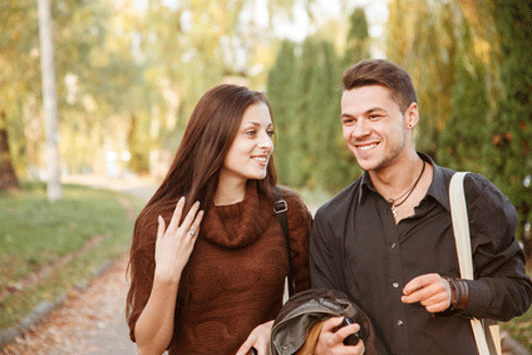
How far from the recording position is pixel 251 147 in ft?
9.00

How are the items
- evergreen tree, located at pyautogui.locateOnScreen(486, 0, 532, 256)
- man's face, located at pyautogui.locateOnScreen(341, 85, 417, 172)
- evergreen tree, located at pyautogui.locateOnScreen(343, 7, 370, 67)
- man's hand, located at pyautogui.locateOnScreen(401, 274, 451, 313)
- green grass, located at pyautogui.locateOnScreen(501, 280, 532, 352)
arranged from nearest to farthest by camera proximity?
man's hand, located at pyautogui.locateOnScreen(401, 274, 451, 313), man's face, located at pyautogui.locateOnScreen(341, 85, 417, 172), green grass, located at pyautogui.locateOnScreen(501, 280, 532, 352), evergreen tree, located at pyautogui.locateOnScreen(486, 0, 532, 256), evergreen tree, located at pyautogui.locateOnScreen(343, 7, 370, 67)

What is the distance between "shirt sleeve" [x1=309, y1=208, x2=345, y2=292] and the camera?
2451mm

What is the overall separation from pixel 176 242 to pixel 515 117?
19.2ft

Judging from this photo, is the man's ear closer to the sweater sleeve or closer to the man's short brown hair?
the man's short brown hair

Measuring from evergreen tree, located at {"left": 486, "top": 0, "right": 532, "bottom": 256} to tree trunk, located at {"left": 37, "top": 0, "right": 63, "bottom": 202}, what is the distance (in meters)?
15.3

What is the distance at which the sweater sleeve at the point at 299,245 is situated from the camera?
2.77 m

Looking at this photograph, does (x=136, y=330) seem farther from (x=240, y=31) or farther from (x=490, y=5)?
(x=240, y=31)

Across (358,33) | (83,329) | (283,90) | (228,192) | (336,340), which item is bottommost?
(83,329)

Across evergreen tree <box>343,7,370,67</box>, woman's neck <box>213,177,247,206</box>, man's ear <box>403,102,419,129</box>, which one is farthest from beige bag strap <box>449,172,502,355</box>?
evergreen tree <box>343,7,370,67</box>

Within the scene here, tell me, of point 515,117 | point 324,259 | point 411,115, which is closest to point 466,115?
point 515,117

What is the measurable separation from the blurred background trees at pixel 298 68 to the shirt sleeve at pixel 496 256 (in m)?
4.95

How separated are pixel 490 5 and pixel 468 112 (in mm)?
1881

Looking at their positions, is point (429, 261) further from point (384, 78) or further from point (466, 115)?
point (466, 115)

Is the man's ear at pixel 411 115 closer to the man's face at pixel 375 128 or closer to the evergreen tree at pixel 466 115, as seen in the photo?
the man's face at pixel 375 128
